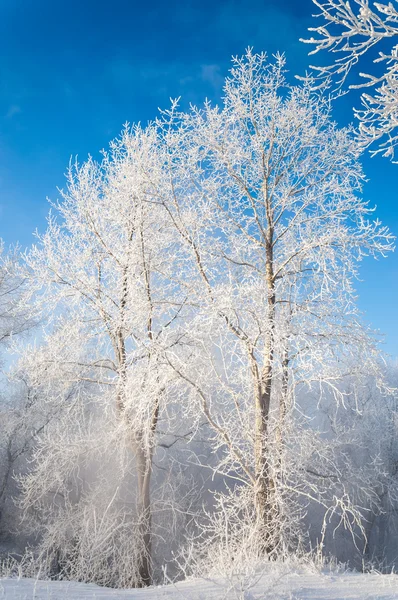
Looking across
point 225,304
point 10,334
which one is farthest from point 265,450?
point 10,334

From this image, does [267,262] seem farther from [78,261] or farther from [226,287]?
[78,261]

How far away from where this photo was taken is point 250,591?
4.34 meters

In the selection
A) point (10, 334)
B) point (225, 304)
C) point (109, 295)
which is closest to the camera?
point (225, 304)

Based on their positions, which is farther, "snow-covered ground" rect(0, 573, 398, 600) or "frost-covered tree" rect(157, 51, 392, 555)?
"frost-covered tree" rect(157, 51, 392, 555)

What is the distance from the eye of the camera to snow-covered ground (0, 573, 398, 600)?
4215 mm

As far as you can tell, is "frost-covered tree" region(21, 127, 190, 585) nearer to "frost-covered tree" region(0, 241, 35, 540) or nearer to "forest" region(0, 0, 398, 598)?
"forest" region(0, 0, 398, 598)

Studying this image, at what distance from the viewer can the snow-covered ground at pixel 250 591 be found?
4215 mm

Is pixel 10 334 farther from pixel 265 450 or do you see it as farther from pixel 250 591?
pixel 250 591

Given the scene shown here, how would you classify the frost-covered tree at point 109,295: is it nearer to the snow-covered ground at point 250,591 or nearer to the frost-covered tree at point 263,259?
the frost-covered tree at point 263,259

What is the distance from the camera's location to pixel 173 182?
8.87m

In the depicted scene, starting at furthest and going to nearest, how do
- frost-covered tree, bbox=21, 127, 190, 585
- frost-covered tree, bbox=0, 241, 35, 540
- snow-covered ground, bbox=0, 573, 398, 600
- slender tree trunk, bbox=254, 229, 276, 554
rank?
frost-covered tree, bbox=0, 241, 35, 540
frost-covered tree, bbox=21, 127, 190, 585
slender tree trunk, bbox=254, 229, 276, 554
snow-covered ground, bbox=0, 573, 398, 600

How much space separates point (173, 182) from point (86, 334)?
433 cm

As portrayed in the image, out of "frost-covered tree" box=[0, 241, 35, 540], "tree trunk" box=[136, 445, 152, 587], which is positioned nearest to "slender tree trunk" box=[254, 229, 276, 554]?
"tree trunk" box=[136, 445, 152, 587]

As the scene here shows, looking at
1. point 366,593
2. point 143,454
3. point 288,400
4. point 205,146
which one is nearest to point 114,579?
point 143,454
